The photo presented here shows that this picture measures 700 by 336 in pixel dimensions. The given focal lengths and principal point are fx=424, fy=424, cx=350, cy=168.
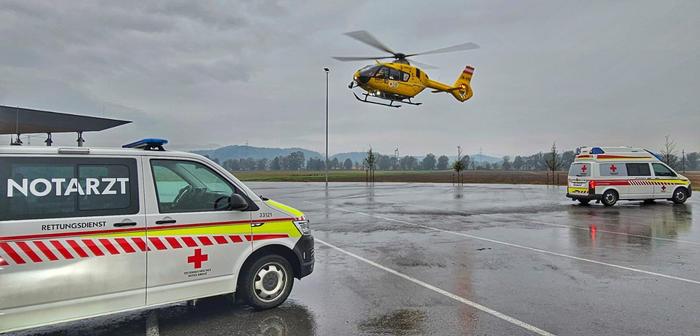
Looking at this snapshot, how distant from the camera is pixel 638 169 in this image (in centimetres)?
1866

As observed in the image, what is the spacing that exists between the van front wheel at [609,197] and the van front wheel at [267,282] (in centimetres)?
1738

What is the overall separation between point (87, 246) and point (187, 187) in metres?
1.15

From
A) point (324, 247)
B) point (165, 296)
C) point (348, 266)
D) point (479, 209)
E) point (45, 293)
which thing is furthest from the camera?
point (479, 209)

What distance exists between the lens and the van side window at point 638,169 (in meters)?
18.5

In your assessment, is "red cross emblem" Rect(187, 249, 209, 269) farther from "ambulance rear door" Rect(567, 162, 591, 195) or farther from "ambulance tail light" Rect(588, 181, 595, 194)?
"ambulance rear door" Rect(567, 162, 591, 195)

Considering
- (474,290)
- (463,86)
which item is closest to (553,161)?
(463,86)

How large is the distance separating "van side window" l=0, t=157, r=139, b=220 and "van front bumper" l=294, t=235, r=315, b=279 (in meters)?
1.90

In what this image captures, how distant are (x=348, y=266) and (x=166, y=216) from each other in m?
3.71

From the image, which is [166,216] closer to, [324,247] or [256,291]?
[256,291]

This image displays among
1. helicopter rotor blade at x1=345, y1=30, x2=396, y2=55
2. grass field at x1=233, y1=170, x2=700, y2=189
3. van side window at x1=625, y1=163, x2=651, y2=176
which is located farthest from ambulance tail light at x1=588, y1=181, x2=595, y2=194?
grass field at x1=233, y1=170, x2=700, y2=189

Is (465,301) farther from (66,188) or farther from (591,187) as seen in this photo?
(591,187)

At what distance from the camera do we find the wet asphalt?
4566 millimetres

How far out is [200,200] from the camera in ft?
15.8

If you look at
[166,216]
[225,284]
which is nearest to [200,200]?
[166,216]
